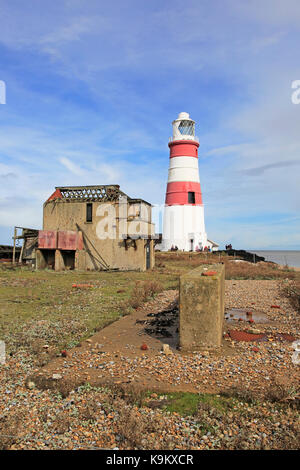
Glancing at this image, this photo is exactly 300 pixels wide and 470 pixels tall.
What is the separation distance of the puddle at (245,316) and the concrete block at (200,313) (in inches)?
129

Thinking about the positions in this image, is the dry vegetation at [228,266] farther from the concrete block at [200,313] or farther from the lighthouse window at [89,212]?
the concrete block at [200,313]

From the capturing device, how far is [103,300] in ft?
44.5

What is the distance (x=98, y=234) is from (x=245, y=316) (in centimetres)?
1806

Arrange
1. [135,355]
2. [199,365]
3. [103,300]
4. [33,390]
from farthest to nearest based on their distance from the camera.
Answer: [103,300] → [135,355] → [199,365] → [33,390]

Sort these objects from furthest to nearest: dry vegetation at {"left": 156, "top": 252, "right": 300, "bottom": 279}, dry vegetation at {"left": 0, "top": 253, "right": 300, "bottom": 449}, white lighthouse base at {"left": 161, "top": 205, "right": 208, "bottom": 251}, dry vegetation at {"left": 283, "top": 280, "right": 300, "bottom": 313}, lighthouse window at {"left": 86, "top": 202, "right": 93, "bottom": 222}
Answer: white lighthouse base at {"left": 161, "top": 205, "right": 208, "bottom": 251}
lighthouse window at {"left": 86, "top": 202, "right": 93, "bottom": 222}
dry vegetation at {"left": 156, "top": 252, "right": 300, "bottom": 279}
dry vegetation at {"left": 283, "top": 280, "right": 300, "bottom": 313}
dry vegetation at {"left": 0, "top": 253, "right": 300, "bottom": 449}

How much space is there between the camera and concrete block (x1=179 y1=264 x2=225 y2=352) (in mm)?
7246

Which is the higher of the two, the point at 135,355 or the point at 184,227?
the point at 184,227

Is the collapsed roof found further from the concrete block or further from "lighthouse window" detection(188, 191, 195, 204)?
the concrete block

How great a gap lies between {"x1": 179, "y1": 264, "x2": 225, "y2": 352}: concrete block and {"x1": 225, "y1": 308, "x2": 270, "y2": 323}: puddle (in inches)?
129

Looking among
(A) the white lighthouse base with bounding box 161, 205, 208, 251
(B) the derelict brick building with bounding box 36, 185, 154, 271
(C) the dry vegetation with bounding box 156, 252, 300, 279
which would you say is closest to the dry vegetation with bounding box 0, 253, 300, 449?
(C) the dry vegetation with bounding box 156, 252, 300, 279
